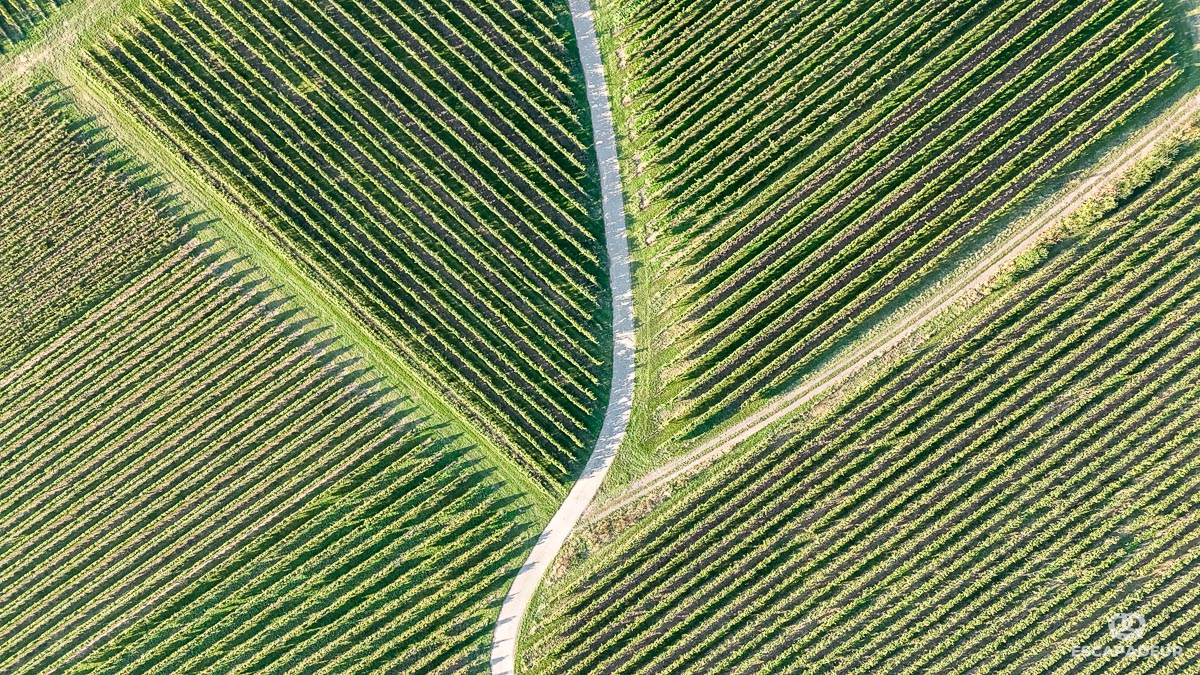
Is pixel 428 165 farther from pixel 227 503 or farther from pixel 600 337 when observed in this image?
pixel 227 503

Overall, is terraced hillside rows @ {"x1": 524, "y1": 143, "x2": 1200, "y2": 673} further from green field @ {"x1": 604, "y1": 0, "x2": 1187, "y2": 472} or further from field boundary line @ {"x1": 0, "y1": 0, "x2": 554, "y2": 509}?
field boundary line @ {"x1": 0, "y1": 0, "x2": 554, "y2": 509}

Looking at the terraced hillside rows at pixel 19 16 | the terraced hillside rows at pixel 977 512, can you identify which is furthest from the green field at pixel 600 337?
the terraced hillside rows at pixel 19 16

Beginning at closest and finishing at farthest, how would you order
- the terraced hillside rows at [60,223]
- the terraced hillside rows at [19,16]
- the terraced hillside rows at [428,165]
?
the terraced hillside rows at [428,165] → the terraced hillside rows at [60,223] → the terraced hillside rows at [19,16]

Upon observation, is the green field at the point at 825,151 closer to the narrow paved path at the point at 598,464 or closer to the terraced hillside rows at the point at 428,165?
the narrow paved path at the point at 598,464

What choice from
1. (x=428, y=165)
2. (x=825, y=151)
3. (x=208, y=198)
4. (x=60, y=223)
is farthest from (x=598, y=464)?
(x=60, y=223)

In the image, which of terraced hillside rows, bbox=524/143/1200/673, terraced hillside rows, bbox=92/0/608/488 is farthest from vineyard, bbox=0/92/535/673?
terraced hillside rows, bbox=524/143/1200/673
